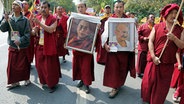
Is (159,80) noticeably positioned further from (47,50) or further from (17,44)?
(17,44)

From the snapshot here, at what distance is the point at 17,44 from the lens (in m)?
4.93

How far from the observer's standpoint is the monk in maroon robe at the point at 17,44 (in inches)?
197

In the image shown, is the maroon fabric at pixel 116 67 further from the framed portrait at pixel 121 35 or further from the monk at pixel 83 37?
A: the monk at pixel 83 37

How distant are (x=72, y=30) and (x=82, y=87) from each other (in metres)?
1.36

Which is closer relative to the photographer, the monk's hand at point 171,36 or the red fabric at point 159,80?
the monk's hand at point 171,36

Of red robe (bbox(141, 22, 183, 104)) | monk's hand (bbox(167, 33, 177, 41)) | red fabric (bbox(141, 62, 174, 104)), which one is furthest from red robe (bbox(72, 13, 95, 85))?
monk's hand (bbox(167, 33, 177, 41))

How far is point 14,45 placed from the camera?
5.09m

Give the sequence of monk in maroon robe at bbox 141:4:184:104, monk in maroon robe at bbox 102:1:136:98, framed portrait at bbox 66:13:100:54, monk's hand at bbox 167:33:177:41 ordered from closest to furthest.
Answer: monk's hand at bbox 167:33:177:41
monk in maroon robe at bbox 141:4:184:104
framed portrait at bbox 66:13:100:54
monk in maroon robe at bbox 102:1:136:98

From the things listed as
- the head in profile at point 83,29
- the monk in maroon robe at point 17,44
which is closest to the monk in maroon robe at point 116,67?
the head in profile at point 83,29

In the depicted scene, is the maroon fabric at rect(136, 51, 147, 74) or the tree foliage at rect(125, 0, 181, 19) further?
the tree foliage at rect(125, 0, 181, 19)

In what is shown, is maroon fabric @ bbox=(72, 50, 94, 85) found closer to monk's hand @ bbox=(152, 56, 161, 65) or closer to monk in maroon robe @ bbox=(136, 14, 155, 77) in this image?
monk's hand @ bbox=(152, 56, 161, 65)

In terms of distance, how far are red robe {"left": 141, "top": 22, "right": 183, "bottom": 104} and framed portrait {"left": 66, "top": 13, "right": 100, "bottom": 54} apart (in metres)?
1.23

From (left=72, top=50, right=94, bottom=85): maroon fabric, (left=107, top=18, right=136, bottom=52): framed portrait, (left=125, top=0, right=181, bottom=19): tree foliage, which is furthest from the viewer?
(left=125, top=0, right=181, bottom=19): tree foliage

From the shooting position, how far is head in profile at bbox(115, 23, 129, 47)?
4703 mm
